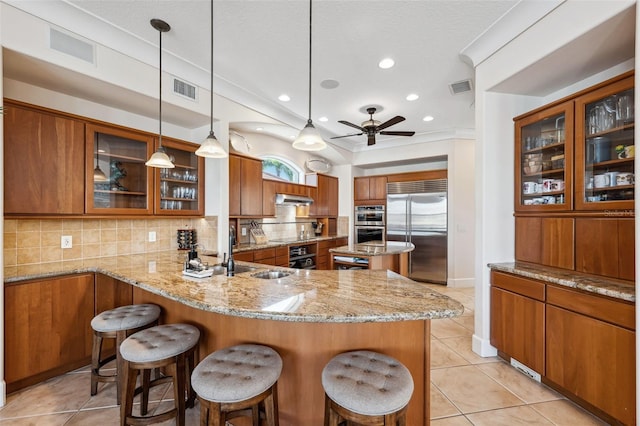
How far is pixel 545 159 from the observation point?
2.67 m

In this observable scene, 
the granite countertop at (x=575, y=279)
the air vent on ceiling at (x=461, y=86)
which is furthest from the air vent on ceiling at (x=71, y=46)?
the granite countertop at (x=575, y=279)

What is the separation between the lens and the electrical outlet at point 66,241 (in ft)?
9.10

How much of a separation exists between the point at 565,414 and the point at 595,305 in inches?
31.7

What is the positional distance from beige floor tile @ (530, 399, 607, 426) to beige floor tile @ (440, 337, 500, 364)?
2.07 feet

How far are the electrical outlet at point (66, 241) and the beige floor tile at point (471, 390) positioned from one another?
3600 millimetres

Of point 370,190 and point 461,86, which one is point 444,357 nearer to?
point 461,86

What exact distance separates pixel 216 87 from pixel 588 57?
3.50 meters

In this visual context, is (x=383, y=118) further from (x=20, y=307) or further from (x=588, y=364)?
(x=20, y=307)

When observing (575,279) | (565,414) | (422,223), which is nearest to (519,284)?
(575,279)

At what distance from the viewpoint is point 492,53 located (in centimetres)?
266

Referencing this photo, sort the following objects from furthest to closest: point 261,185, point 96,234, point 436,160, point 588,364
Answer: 1. point 436,160
2. point 261,185
3. point 96,234
4. point 588,364

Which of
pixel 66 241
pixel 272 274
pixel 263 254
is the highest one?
pixel 66 241

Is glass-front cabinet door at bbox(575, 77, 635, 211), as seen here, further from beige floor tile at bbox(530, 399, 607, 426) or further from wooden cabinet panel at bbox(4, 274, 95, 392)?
wooden cabinet panel at bbox(4, 274, 95, 392)

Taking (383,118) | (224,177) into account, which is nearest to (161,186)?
(224,177)
